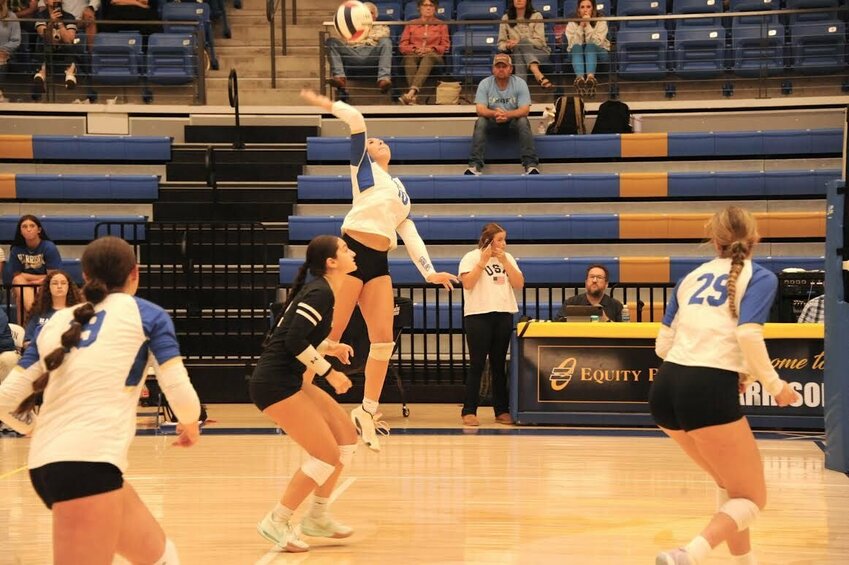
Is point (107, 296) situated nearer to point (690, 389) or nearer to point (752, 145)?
point (690, 389)

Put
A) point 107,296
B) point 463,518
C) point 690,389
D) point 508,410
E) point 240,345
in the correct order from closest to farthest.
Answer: point 107,296
point 690,389
point 463,518
point 508,410
point 240,345

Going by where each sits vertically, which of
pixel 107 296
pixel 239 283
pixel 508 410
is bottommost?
pixel 508 410

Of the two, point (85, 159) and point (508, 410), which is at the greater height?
point (85, 159)

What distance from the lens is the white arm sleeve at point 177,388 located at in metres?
3.93

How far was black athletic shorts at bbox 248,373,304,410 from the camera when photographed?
562 cm

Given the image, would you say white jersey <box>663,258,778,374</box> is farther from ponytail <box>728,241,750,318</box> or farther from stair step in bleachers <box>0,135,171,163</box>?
stair step in bleachers <box>0,135,171,163</box>

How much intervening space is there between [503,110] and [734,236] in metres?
9.20

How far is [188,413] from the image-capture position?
397cm

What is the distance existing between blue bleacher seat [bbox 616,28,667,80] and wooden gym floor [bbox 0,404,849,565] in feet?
20.6

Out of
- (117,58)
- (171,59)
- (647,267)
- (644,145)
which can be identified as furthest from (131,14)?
(647,267)

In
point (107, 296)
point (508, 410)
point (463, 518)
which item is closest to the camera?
point (107, 296)

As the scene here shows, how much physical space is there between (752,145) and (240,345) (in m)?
6.50

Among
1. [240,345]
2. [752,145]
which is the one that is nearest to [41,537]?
[240,345]

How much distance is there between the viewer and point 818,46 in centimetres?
1438
